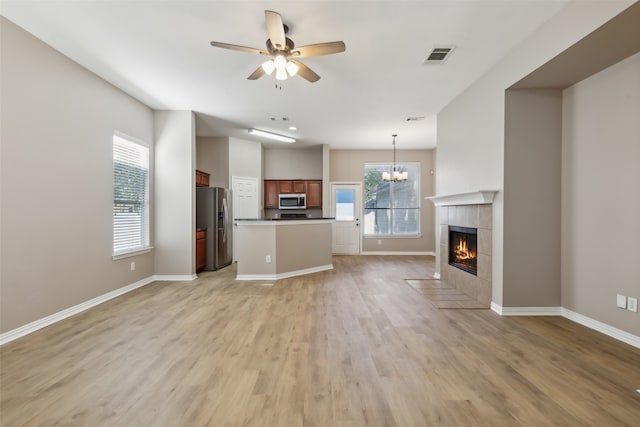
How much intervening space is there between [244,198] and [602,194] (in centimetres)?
→ 650

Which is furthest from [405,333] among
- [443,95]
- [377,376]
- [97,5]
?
[97,5]

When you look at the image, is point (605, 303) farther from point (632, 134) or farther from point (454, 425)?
point (454, 425)

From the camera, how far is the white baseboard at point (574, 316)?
8.50ft

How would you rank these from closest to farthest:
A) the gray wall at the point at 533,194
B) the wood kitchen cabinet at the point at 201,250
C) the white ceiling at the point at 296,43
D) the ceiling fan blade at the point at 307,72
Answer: the white ceiling at the point at 296,43, the ceiling fan blade at the point at 307,72, the gray wall at the point at 533,194, the wood kitchen cabinet at the point at 201,250

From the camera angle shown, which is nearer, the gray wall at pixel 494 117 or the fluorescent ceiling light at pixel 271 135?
the gray wall at pixel 494 117

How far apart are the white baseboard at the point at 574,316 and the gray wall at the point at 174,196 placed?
4.82 meters

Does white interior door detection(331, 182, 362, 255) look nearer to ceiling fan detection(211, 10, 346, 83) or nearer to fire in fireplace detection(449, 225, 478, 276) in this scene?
fire in fireplace detection(449, 225, 478, 276)

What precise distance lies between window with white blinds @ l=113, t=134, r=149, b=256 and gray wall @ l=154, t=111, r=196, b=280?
0.22m

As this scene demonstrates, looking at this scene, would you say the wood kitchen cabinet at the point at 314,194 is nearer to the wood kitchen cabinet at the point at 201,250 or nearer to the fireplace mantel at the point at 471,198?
the wood kitchen cabinet at the point at 201,250

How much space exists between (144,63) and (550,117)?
4830 millimetres

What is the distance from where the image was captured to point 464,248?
437 cm

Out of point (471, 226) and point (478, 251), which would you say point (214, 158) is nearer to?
point (471, 226)

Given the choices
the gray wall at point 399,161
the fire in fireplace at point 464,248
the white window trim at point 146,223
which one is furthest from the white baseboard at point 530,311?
the white window trim at point 146,223

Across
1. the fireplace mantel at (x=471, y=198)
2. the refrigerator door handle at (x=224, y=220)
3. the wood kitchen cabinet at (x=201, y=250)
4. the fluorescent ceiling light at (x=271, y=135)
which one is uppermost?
the fluorescent ceiling light at (x=271, y=135)
